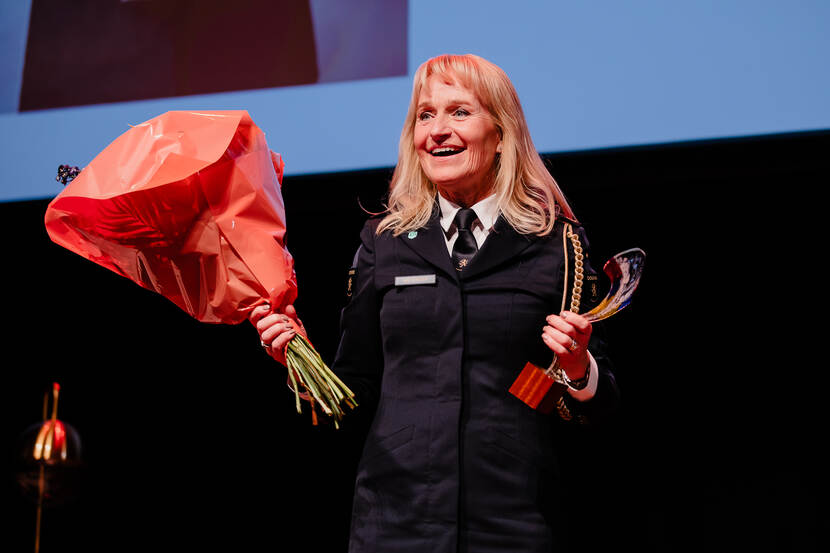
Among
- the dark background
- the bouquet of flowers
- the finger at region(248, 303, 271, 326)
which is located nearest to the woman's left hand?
the bouquet of flowers

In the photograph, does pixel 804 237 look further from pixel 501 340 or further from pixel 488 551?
pixel 488 551

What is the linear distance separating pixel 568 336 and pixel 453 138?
427mm

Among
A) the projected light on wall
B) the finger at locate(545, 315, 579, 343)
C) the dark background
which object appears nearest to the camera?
the finger at locate(545, 315, 579, 343)

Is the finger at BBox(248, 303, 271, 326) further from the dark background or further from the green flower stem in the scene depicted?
the dark background

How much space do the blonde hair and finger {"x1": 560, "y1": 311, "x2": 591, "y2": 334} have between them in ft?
0.75

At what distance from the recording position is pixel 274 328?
1.26 meters

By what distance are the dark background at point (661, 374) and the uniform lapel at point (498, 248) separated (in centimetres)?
87

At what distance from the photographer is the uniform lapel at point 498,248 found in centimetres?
133

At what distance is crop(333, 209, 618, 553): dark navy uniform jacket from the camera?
47.6 inches

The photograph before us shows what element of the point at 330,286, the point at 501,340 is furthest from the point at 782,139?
the point at 330,286

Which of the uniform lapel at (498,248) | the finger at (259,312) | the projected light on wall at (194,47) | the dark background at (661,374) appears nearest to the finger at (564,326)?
the uniform lapel at (498,248)

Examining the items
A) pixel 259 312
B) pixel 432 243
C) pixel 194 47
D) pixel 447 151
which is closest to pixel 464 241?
pixel 432 243

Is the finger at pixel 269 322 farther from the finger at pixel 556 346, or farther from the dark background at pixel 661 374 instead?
the dark background at pixel 661 374

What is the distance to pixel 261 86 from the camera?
2350 mm
